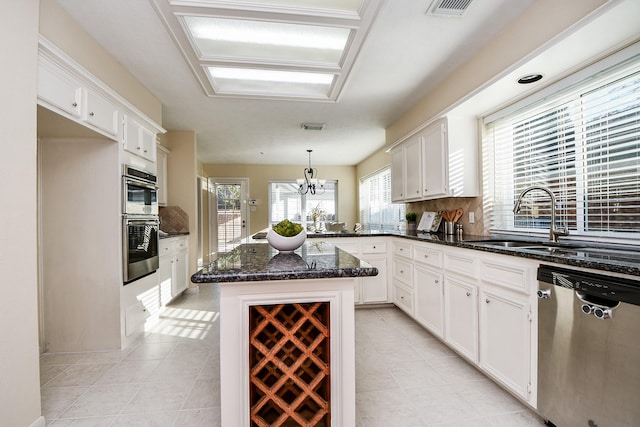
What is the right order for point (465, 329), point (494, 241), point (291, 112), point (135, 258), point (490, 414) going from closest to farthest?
1. point (490, 414)
2. point (465, 329)
3. point (494, 241)
4. point (135, 258)
5. point (291, 112)

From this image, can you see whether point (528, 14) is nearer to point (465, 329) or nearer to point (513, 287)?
point (513, 287)

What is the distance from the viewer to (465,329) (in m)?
2.22

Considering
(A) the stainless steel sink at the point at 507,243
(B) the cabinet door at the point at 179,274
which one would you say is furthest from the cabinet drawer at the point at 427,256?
(B) the cabinet door at the point at 179,274

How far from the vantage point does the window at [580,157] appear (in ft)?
5.84

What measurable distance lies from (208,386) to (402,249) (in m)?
2.26

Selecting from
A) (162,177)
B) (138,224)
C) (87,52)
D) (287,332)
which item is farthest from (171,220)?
(287,332)

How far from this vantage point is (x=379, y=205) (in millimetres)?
6387

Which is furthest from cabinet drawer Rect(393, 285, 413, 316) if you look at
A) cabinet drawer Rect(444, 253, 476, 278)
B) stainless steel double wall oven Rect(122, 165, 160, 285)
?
stainless steel double wall oven Rect(122, 165, 160, 285)

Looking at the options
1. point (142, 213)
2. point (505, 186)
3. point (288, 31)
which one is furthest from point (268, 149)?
point (505, 186)

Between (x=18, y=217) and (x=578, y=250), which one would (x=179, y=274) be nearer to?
(x=18, y=217)

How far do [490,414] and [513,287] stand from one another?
2.42 ft

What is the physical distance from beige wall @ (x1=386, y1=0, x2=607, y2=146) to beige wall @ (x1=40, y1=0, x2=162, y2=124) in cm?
300

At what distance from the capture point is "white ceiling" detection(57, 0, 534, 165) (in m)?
2.01

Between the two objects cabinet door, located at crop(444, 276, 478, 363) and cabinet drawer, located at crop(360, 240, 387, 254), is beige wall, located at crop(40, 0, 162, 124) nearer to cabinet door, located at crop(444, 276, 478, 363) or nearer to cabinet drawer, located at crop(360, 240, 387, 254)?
cabinet drawer, located at crop(360, 240, 387, 254)
